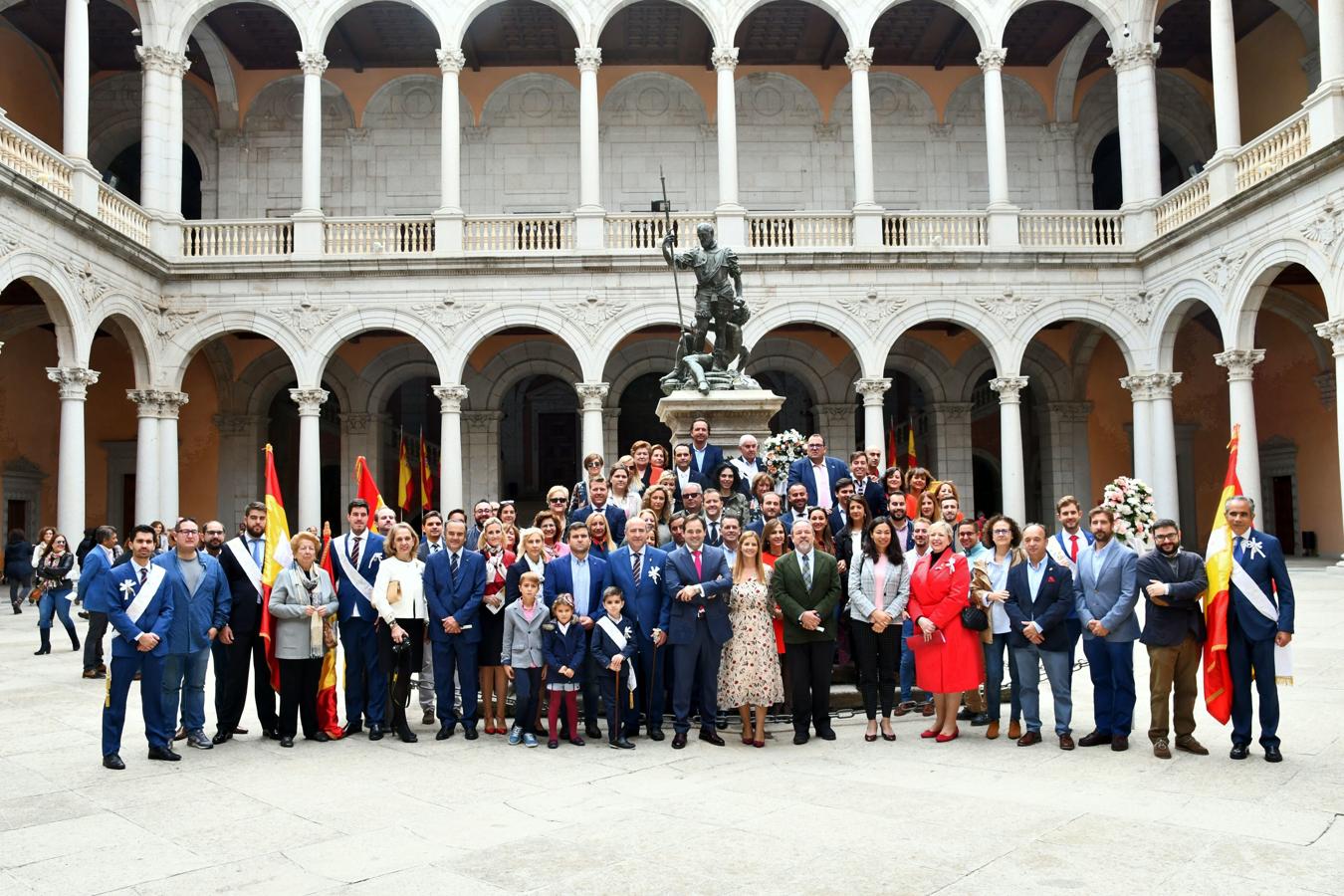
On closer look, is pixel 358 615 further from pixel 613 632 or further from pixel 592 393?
pixel 592 393

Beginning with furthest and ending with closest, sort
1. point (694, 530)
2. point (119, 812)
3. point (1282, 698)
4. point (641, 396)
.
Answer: point (641, 396) → point (1282, 698) → point (694, 530) → point (119, 812)

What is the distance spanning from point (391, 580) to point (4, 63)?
21210 mm

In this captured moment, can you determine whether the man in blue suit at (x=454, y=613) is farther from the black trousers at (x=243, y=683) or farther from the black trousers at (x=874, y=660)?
the black trousers at (x=874, y=660)

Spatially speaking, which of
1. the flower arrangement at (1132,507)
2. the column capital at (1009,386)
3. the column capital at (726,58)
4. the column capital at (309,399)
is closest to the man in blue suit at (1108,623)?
the flower arrangement at (1132,507)

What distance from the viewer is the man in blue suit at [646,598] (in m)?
8.03

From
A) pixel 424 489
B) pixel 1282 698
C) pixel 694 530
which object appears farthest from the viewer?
pixel 424 489

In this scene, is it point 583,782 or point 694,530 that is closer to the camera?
point 583,782

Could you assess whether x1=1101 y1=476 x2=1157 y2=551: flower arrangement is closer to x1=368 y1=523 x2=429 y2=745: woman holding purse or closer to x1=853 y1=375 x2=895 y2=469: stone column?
x1=368 y1=523 x2=429 y2=745: woman holding purse

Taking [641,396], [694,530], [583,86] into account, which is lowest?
[694,530]

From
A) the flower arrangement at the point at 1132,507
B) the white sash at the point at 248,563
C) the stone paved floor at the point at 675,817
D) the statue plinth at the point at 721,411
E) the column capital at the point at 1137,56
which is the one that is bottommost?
the stone paved floor at the point at 675,817

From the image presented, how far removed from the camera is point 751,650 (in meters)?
7.91

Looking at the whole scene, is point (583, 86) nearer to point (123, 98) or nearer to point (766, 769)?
point (123, 98)

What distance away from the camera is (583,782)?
670cm

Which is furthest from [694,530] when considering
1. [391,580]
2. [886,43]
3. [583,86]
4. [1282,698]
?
[886,43]
